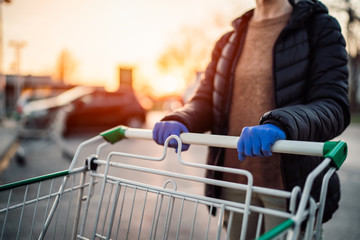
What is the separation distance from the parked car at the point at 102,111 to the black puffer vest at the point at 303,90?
1051cm

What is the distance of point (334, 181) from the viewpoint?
5.21 feet

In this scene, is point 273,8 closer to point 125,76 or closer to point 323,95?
point 323,95

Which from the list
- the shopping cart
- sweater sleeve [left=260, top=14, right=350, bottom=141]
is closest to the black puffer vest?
sweater sleeve [left=260, top=14, right=350, bottom=141]

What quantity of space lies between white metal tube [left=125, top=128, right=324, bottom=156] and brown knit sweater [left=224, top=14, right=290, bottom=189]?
1.35 feet

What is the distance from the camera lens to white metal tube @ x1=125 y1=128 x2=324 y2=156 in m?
1.14

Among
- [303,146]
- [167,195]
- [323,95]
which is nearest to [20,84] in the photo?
[167,195]

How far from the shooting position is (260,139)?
117cm

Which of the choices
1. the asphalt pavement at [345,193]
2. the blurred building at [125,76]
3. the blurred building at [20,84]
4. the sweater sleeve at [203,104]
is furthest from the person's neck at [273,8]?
the blurred building at [20,84]

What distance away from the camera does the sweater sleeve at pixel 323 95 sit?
1.23m

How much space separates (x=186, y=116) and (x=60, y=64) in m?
64.5

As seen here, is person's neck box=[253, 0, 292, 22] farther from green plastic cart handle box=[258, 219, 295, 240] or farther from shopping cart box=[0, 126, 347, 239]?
green plastic cart handle box=[258, 219, 295, 240]

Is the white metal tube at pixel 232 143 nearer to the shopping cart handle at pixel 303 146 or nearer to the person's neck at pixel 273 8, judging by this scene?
the shopping cart handle at pixel 303 146

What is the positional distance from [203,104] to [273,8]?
64 centimetres

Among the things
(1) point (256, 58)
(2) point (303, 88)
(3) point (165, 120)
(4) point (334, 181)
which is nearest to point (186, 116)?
(3) point (165, 120)
